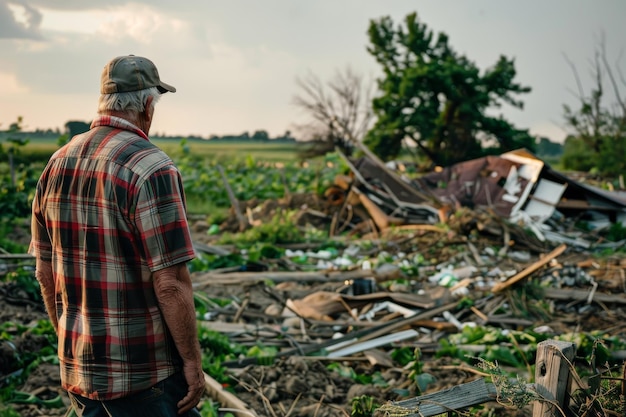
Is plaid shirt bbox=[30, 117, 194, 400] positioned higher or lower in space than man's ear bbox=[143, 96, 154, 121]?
lower

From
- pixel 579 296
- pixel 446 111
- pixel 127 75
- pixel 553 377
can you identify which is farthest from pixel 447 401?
pixel 446 111

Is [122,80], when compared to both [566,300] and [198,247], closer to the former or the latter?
[566,300]

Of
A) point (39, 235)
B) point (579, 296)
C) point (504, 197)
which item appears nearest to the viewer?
point (39, 235)

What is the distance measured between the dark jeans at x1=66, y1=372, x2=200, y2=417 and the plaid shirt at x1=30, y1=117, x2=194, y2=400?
0.04m

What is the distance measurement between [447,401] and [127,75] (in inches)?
71.3

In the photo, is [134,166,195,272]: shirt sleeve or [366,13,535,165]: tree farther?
[366,13,535,165]: tree

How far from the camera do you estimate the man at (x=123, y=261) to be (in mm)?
2428

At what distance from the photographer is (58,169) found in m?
2.54

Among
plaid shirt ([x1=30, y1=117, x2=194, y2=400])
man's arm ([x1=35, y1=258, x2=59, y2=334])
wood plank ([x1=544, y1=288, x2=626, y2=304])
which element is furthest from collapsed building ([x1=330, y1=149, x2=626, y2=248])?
plaid shirt ([x1=30, y1=117, x2=194, y2=400])

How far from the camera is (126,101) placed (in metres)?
2.56

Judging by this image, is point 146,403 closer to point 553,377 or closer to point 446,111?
point 553,377

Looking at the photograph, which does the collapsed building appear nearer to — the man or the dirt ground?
the dirt ground

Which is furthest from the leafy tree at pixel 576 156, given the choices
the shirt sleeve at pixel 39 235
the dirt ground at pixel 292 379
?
Answer: the shirt sleeve at pixel 39 235

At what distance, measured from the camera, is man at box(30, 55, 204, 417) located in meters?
2.43
